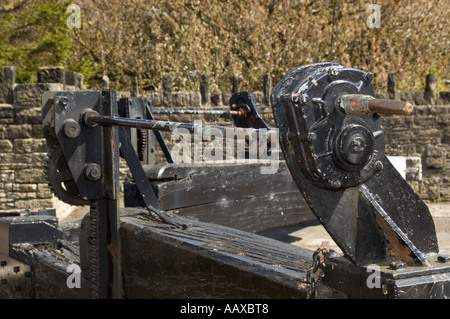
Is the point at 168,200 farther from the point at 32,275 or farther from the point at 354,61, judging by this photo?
the point at 354,61

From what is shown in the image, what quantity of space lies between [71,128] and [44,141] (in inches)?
262

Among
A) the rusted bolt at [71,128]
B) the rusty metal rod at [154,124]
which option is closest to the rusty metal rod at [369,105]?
the rusty metal rod at [154,124]

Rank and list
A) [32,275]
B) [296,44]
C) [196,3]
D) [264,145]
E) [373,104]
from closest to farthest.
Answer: [373,104] → [32,275] → [264,145] → [296,44] → [196,3]

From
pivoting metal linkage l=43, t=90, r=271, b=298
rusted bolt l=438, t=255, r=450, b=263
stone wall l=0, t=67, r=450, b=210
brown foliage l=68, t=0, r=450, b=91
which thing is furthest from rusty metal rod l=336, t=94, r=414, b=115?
brown foliage l=68, t=0, r=450, b=91

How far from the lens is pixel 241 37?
45.7 ft

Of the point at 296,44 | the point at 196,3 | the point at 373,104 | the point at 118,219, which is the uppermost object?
the point at 196,3

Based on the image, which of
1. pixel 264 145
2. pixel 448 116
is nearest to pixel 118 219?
pixel 264 145

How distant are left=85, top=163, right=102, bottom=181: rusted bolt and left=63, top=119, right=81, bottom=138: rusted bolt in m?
0.13

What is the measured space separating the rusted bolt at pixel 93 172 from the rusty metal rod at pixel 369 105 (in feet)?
4.36

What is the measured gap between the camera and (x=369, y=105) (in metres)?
1.64

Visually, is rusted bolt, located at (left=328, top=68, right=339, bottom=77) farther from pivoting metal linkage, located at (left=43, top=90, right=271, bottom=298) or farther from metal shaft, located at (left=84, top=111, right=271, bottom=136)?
pivoting metal linkage, located at (left=43, top=90, right=271, bottom=298)

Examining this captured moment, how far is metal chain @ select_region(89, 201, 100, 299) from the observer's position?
2787mm

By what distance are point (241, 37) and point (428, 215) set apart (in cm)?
1235

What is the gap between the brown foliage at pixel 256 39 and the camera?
537 inches
